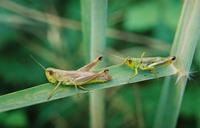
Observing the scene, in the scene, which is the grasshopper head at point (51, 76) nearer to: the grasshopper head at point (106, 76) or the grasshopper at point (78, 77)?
the grasshopper at point (78, 77)


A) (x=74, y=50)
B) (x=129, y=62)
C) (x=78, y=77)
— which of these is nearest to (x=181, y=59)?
(x=129, y=62)

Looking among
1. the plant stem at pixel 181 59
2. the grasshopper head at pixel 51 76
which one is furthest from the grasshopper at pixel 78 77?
the plant stem at pixel 181 59

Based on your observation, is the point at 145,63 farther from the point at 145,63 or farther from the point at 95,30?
the point at 95,30

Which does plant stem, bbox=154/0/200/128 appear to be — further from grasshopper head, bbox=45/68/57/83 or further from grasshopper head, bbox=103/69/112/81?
grasshopper head, bbox=45/68/57/83

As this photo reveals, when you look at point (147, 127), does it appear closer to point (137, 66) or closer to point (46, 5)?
point (137, 66)

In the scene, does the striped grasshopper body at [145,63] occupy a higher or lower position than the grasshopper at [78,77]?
higher

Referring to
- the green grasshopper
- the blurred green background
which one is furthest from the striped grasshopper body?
the blurred green background
